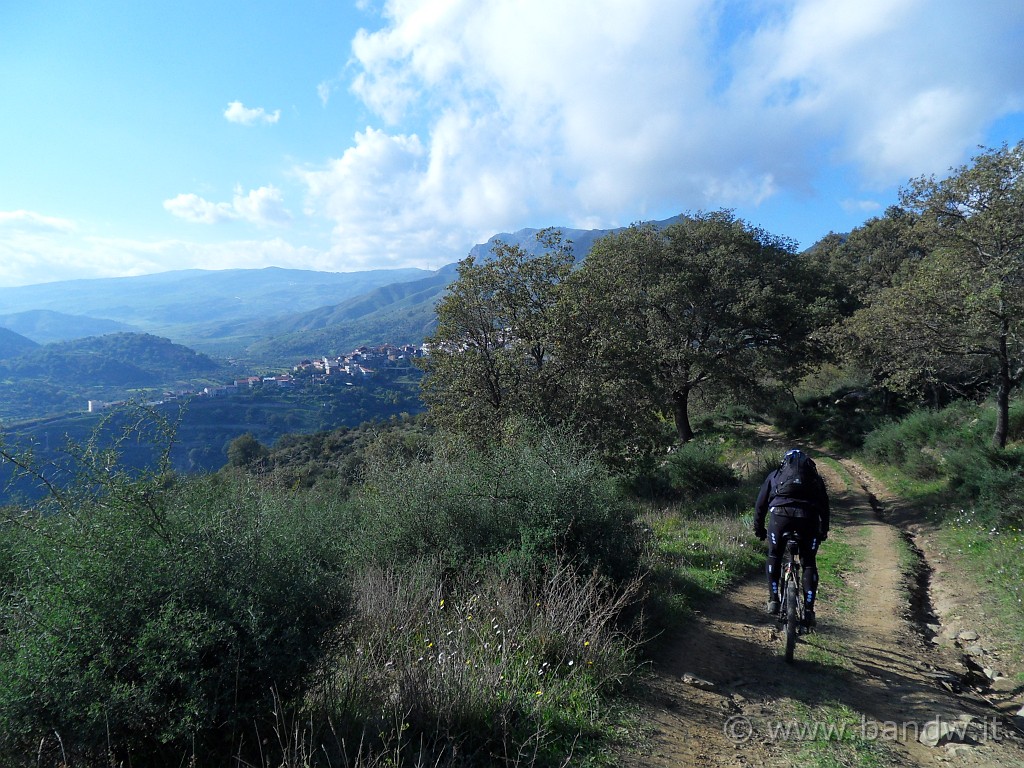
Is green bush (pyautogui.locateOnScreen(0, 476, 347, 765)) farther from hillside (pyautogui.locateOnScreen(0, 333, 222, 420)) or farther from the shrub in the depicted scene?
hillside (pyautogui.locateOnScreen(0, 333, 222, 420))

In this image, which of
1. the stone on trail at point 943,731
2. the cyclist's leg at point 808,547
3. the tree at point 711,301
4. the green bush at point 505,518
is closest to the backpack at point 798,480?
the cyclist's leg at point 808,547

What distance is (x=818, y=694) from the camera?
14.6 feet

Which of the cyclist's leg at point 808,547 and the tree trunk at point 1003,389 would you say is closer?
the cyclist's leg at point 808,547

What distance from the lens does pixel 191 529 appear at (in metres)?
3.23

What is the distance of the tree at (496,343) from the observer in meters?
13.7

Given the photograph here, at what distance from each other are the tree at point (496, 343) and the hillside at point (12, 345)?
305 feet

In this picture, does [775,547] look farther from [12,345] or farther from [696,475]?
[12,345]

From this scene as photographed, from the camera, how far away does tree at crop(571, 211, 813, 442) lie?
19.4 meters

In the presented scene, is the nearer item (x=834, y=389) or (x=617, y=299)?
(x=617, y=299)

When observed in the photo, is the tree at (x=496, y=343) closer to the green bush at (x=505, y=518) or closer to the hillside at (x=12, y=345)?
the green bush at (x=505, y=518)

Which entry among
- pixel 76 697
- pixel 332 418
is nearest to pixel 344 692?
pixel 76 697

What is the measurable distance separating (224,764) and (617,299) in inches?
637

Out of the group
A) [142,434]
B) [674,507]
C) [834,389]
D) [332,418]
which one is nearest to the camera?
[142,434]

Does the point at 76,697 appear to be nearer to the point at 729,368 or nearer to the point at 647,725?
the point at 647,725
